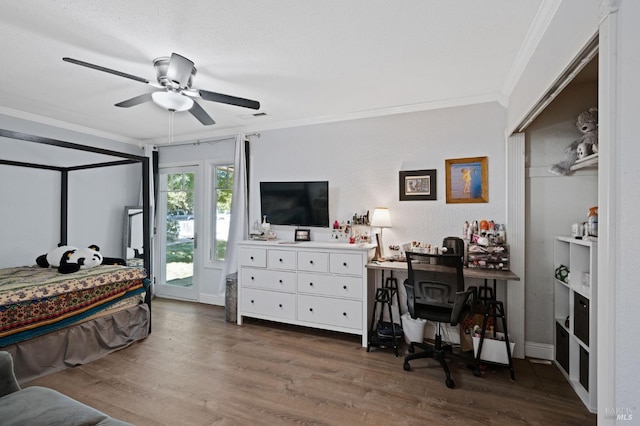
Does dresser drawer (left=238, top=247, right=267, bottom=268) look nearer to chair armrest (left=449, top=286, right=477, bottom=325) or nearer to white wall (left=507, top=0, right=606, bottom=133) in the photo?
chair armrest (left=449, top=286, right=477, bottom=325)

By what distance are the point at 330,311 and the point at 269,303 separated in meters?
0.79

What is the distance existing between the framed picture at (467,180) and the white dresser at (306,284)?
1097mm

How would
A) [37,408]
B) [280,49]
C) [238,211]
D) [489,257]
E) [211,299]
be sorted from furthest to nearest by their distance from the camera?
[211,299], [238,211], [489,257], [280,49], [37,408]

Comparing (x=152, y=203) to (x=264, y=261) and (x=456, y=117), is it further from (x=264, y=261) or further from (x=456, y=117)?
(x=456, y=117)

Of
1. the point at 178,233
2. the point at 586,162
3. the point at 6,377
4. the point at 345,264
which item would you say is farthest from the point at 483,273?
the point at 178,233

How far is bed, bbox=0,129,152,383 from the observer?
2.50m

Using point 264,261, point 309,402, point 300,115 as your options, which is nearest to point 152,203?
point 264,261

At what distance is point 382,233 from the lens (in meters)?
3.70

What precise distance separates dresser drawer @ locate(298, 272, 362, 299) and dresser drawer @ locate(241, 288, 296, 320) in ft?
0.73

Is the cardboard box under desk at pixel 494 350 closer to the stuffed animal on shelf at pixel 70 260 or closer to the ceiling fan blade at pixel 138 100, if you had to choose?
the ceiling fan blade at pixel 138 100

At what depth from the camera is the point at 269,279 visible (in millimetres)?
3746

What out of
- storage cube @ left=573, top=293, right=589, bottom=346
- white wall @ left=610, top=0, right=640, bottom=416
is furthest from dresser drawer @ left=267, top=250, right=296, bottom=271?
white wall @ left=610, top=0, right=640, bottom=416

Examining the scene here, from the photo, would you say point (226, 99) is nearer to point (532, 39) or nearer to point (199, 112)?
point (199, 112)

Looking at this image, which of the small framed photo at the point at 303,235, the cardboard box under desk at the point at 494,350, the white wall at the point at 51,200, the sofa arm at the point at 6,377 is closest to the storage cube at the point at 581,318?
the cardboard box under desk at the point at 494,350
